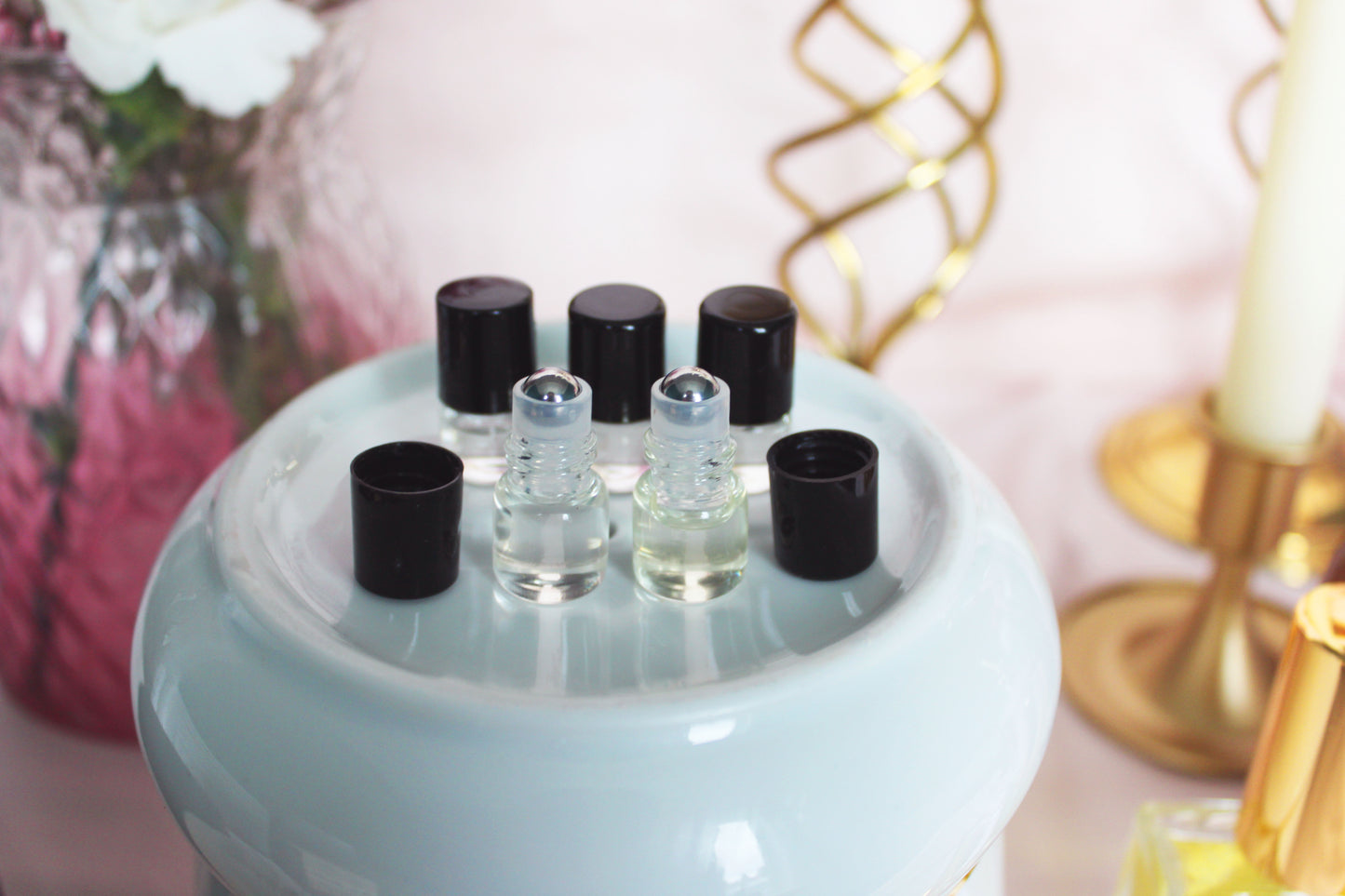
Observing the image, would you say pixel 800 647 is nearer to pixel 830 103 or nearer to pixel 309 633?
pixel 309 633

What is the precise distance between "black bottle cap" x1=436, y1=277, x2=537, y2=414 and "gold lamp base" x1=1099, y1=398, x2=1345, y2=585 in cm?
40

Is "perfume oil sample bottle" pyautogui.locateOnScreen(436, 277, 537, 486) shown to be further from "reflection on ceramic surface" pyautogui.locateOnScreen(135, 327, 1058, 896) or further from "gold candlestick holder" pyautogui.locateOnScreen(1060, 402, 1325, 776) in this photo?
"gold candlestick holder" pyautogui.locateOnScreen(1060, 402, 1325, 776)

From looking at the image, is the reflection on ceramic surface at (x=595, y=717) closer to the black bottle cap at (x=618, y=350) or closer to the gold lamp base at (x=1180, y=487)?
the black bottle cap at (x=618, y=350)

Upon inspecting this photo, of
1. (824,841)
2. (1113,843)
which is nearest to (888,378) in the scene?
(1113,843)

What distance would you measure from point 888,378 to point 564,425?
612 millimetres

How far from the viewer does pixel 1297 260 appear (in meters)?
0.57

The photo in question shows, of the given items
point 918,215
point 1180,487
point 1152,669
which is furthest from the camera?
point 918,215

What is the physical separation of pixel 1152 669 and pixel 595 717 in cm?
46

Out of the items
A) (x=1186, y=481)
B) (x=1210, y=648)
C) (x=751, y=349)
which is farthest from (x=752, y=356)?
(x=1186, y=481)

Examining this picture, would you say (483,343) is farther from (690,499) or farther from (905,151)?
(905,151)

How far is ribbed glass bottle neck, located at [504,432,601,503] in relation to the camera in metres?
0.40

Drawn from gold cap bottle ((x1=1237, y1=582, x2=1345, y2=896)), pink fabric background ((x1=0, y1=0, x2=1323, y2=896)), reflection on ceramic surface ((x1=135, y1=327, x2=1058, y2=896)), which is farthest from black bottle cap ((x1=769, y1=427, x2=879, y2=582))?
pink fabric background ((x1=0, y1=0, x2=1323, y2=896))

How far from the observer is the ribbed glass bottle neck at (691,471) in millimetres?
402

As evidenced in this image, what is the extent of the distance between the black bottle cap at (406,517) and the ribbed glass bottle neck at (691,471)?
6cm
